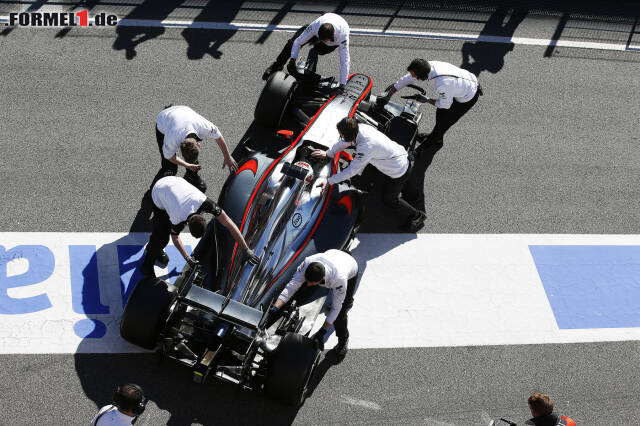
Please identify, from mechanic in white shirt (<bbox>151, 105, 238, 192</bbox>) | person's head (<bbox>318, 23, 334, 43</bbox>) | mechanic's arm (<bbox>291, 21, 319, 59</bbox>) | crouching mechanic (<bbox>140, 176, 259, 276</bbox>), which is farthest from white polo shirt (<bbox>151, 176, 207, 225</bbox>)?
person's head (<bbox>318, 23, 334, 43</bbox>)

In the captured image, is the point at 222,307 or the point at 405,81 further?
the point at 405,81

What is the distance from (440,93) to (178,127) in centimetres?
362

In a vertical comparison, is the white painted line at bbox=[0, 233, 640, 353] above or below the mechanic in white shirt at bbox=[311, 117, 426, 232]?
below

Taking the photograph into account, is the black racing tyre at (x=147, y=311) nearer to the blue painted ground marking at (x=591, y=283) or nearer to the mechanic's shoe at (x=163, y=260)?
the mechanic's shoe at (x=163, y=260)

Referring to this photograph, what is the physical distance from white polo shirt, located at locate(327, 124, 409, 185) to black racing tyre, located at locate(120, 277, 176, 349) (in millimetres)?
2366

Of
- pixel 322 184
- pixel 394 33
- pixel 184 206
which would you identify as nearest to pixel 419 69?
pixel 322 184

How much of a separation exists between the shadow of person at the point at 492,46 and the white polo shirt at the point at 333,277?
19.1ft

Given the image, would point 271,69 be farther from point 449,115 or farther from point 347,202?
point 347,202

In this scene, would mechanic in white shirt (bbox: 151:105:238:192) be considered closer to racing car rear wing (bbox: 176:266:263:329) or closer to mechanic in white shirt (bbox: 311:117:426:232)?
mechanic in white shirt (bbox: 311:117:426:232)

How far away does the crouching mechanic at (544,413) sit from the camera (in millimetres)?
7395

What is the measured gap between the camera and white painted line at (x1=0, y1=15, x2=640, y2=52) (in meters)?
12.2

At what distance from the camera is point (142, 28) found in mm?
12102

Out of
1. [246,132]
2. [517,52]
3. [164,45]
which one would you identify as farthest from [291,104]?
[517,52]

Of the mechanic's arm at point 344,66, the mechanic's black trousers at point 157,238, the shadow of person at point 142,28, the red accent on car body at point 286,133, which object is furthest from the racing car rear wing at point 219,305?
the shadow of person at point 142,28
